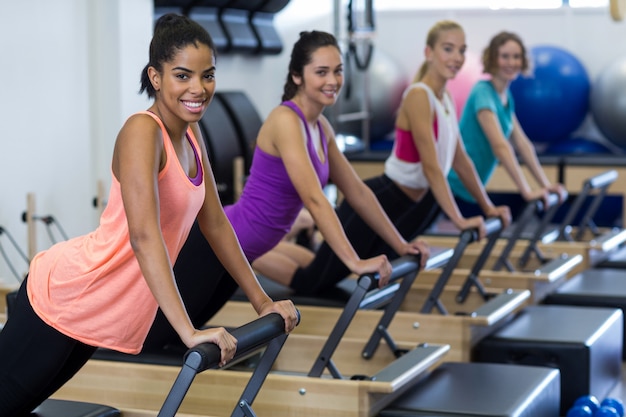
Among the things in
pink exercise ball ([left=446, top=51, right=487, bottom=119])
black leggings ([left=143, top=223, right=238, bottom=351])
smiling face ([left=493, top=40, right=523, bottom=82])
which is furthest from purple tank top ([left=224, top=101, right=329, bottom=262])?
pink exercise ball ([left=446, top=51, right=487, bottom=119])

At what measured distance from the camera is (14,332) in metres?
2.18

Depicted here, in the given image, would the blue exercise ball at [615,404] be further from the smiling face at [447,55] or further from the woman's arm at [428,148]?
the smiling face at [447,55]

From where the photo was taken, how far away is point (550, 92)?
25.7 feet

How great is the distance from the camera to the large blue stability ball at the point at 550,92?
309 inches

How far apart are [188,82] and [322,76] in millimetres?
1096

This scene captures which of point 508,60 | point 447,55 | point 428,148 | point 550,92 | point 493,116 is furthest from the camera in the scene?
point 550,92

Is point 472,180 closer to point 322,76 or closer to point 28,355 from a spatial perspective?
point 322,76

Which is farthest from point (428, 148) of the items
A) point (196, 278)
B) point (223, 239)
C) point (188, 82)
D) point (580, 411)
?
point (188, 82)

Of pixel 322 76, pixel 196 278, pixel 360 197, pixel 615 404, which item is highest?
pixel 322 76

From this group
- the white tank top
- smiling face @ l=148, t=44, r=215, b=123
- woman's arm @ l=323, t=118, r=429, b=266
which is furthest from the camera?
the white tank top

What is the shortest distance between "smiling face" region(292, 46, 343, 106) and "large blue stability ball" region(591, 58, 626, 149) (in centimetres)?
491

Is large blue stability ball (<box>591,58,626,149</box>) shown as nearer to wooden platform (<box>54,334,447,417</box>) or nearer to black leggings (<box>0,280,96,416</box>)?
wooden platform (<box>54,334,447,417</box>)

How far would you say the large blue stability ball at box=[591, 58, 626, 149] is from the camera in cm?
760

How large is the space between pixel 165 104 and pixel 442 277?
2113mm
